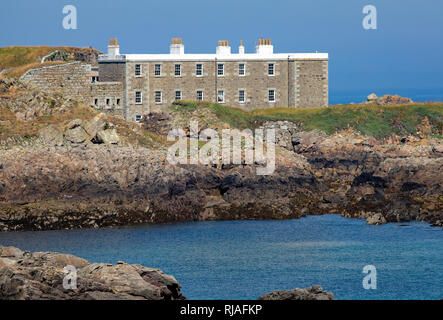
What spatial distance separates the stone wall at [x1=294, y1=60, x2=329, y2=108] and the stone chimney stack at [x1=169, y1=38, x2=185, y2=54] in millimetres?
10397

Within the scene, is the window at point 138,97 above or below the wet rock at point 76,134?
above

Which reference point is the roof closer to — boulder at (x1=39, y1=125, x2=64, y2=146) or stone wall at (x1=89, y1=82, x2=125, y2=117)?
stone wall at (x1=89, y1=82, x2=125, y2=117)

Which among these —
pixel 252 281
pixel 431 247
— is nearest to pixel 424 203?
pixel 431 247

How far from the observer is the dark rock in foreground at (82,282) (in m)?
37.3

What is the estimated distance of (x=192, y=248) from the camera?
5866 cm

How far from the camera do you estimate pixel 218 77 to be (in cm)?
8831

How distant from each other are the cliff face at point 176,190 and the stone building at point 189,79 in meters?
13.7

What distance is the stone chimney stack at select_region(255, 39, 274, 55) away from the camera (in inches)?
3499

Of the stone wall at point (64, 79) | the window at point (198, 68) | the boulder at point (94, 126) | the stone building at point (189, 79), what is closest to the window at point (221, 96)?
the stone building at point (189, 79)

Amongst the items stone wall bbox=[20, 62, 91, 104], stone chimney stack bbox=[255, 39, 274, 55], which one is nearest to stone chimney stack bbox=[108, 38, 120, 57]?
stone wall bbox=[20, 62, 91, 104]

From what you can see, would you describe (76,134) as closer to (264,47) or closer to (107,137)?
(107,137)

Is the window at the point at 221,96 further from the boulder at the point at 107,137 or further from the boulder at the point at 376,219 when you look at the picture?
the boulder at the point at 376,219
